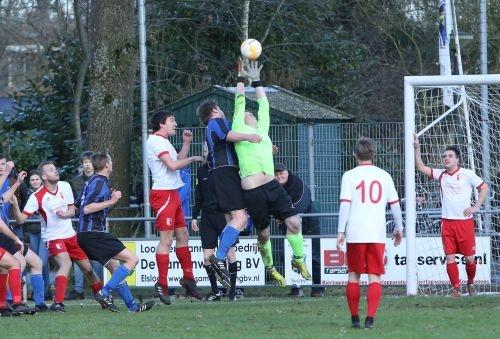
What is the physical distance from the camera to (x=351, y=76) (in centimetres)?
2952

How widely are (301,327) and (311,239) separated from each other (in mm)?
5624

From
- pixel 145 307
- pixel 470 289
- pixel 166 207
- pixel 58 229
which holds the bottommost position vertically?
pixel 145 307

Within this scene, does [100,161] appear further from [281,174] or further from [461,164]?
[461,164]

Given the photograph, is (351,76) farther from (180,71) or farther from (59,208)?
(59,208)

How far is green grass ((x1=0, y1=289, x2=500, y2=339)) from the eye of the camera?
11055 millimetres

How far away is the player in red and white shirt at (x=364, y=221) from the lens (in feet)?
36.9

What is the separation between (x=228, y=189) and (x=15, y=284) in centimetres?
273

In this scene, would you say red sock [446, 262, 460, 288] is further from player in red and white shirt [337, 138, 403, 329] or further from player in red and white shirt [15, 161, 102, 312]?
player in red and white shirt [15, 161, 102, 312]

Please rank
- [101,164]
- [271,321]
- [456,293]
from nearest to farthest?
[271,321]
[101,164]
[456,293]

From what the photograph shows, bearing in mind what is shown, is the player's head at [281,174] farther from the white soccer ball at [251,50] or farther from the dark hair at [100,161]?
the dark hair at [100,161]

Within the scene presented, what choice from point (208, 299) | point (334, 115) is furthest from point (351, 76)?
point (208, 299)

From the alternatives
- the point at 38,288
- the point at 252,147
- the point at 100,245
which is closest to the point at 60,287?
the point at 38,288

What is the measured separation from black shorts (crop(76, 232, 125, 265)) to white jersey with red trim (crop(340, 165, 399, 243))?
12.0 feet

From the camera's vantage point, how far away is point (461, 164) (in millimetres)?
16984
